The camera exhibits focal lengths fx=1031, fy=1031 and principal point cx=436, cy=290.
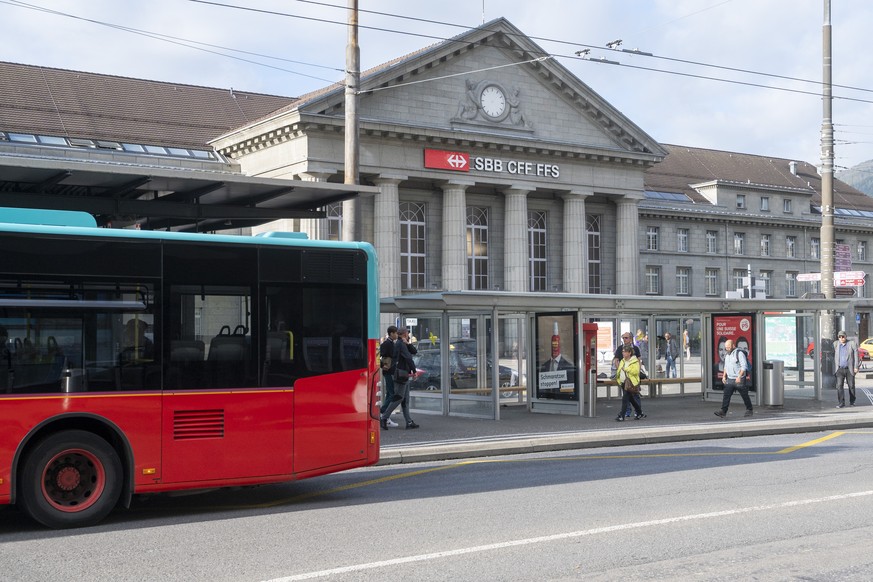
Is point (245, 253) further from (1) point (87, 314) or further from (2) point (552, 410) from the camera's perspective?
(2) point (552, 410)

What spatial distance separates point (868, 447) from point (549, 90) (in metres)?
39.7

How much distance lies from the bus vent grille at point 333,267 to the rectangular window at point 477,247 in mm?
42049

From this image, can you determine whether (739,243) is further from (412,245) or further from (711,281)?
(412,245)

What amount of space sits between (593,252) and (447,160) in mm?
12654

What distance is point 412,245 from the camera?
51719 mm

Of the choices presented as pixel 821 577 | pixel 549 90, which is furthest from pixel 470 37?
pixel 821 577

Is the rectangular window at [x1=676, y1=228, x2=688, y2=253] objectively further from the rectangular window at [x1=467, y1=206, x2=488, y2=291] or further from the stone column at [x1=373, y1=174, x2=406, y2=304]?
the stone column at [x1=373, y1=174, x2=406, y2=304]

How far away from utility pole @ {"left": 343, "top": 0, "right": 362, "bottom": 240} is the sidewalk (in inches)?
141

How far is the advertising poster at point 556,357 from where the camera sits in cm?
2127

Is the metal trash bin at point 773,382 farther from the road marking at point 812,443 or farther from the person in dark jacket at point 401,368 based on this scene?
the person in dark jacket at point 401,368

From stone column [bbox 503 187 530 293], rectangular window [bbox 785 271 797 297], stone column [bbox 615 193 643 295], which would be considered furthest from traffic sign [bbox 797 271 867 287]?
rectangular window [bbox 785 271 797 297]

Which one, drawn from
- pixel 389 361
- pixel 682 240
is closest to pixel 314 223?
pixel 389 361

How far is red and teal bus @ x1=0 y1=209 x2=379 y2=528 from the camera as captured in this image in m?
9.25

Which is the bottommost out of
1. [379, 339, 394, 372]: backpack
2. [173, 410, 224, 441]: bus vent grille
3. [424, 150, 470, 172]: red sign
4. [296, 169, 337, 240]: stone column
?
[173, 410, 224, 441]: bus vent grille
